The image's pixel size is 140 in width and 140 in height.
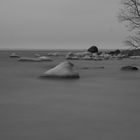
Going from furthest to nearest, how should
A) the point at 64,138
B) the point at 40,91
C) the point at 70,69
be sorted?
the point at 70,69, the point at 40,91, the point at 64,138

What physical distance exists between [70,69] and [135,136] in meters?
9.16

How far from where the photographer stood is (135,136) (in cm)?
444

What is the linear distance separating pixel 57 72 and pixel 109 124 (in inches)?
345

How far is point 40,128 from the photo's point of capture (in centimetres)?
478

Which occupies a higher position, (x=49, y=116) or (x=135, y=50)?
(x=135, y=50)

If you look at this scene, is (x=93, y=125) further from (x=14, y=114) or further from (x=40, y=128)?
(x=14, y=114)

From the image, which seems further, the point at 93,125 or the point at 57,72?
the point at 57,72

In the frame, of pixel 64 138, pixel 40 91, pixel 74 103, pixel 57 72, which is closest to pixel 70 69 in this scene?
pixel 57 72

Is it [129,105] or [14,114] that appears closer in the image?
[14,114]

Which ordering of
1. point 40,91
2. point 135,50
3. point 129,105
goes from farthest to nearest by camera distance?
point 135,50
point 40,91
point 129,105

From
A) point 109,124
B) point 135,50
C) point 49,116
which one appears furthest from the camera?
point 135,50

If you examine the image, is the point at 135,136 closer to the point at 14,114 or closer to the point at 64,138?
the point at 64,138

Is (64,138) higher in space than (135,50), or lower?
lower

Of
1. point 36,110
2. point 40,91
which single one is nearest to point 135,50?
point 40,91
